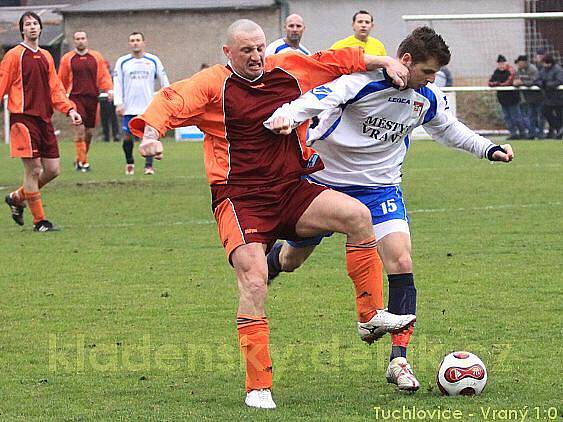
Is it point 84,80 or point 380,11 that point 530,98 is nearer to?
point 84,80

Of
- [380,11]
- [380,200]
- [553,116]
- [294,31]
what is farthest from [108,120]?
[380,200]

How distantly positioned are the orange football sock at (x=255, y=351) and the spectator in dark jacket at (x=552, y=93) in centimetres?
2072

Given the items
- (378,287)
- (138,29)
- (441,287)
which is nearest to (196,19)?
(138,29)

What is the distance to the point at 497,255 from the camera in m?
10.2

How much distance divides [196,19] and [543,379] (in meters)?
34.8

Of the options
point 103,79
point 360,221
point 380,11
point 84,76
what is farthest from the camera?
point 380,11

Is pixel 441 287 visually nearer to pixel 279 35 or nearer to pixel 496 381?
pixel 496 381

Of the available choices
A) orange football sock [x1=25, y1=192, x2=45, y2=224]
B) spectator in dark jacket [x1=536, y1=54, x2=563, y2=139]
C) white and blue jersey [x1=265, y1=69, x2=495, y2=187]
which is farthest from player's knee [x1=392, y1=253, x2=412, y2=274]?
spectator in dark jacket [x1=536, y1=54, x2=563, y2=139]

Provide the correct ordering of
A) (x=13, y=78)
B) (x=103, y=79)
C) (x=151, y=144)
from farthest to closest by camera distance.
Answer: (x=103, y=79) < (x=13, y=78) < (x=151, y=144)

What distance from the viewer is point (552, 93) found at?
25.9 m

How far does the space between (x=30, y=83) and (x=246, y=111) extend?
7070 millimetres

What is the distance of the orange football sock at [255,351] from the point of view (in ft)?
18.2

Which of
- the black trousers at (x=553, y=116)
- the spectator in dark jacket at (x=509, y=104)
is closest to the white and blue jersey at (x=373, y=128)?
the spectator in dark jacket at (x=509, y=104)

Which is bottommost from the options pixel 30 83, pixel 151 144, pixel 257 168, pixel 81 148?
pixel 81 148
